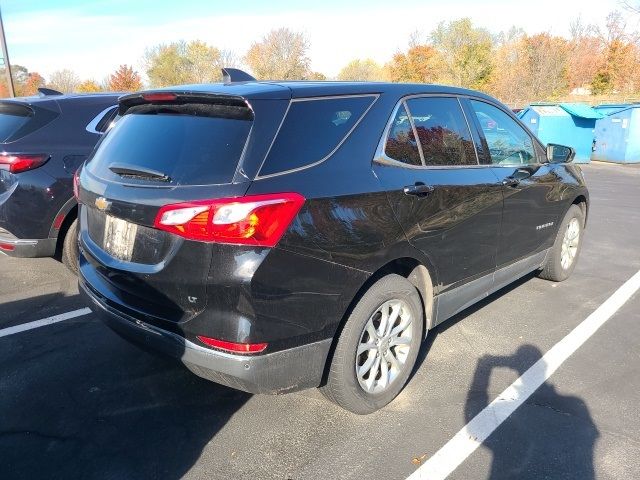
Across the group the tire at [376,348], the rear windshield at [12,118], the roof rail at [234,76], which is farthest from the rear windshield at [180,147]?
the rear windshield at [12,118]

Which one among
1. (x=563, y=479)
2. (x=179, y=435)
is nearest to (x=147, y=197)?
(x=179, y=435)

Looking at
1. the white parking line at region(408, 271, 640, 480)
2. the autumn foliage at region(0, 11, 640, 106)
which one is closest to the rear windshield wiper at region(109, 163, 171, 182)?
the white parking line at region(408, 271, 640, 480)

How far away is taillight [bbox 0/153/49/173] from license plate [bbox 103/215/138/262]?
7.48ft

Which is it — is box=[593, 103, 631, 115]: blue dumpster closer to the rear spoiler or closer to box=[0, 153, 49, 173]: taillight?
box=[0, 153, 49, 173]: taillight

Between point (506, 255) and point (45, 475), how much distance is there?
326cm

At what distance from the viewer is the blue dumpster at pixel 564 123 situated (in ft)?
53.6

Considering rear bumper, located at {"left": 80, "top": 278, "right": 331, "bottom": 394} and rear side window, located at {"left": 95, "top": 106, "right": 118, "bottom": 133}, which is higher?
rear side window, located at {"left": 95, "top": 106, "right": 118, "bottom": 133}

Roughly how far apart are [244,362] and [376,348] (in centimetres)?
88

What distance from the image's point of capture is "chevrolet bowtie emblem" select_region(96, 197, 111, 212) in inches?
108

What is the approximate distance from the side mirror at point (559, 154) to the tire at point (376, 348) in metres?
2.34

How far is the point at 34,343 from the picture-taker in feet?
12.7

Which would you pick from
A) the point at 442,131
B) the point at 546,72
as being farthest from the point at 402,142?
the point at 546,72

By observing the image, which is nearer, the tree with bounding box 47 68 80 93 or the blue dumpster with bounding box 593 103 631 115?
the blue dumpster with bounding box 593 103 631 115

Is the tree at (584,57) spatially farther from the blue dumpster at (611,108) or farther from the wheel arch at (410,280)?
the wheel arch at (410,280)
